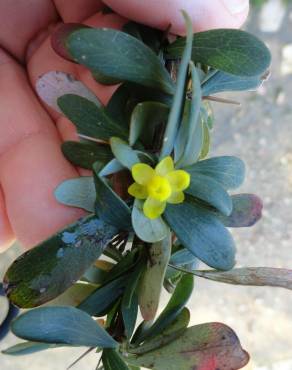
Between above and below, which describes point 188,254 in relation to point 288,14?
above

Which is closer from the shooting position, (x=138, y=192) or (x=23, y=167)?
(x=138, y=192)

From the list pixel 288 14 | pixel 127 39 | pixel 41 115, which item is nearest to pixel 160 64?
pixel 127 39

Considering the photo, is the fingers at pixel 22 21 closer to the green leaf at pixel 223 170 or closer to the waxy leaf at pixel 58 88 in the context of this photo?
the waxy leaf at pixel 58 88

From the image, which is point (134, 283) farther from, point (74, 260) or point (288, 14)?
point (288, 14)

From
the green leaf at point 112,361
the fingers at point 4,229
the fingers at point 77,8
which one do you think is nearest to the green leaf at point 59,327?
the green leaf at point 112,361

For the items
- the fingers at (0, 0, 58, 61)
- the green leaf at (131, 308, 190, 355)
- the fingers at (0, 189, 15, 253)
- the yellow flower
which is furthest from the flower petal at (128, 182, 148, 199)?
the fingers at (0, 0, 58, 61)

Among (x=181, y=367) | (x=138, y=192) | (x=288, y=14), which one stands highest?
(x=138, y=192)

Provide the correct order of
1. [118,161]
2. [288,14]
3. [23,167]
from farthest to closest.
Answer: [288,14], [23,167], [118,161]

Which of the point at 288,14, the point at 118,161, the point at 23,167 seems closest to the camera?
the point at 118,161

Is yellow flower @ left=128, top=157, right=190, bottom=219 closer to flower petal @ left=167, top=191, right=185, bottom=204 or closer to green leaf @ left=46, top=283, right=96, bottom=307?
flower petal @ left=167, top=191, right=185, bottom=204
